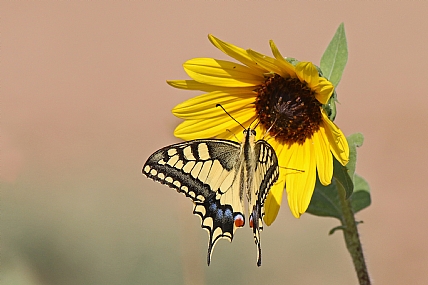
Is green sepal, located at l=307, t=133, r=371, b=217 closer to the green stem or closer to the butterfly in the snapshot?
the green stem

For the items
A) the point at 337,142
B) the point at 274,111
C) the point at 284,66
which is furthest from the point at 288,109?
the point at 337,142

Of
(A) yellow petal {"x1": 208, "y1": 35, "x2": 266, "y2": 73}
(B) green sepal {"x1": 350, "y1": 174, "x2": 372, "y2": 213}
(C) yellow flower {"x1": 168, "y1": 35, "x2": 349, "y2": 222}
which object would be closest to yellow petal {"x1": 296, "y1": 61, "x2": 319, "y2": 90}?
(C) yellow flower {"x1": 168, "y1": 35, "x2": 349, "y2": 222}

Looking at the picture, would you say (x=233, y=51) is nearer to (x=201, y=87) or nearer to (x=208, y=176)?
(x=201, y=87)

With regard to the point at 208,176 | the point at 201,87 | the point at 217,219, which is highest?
the point at 201,87

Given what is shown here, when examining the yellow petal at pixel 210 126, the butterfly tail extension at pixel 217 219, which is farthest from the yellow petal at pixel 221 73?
the butterfly tail extension at pixel 217 219

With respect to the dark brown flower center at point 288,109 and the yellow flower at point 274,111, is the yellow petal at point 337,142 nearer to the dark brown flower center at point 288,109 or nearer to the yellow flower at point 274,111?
the yellow flower at point 274,111

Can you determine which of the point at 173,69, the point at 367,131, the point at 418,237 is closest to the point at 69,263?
the point at 418,237

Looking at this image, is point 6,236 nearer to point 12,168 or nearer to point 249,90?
point 12,168
